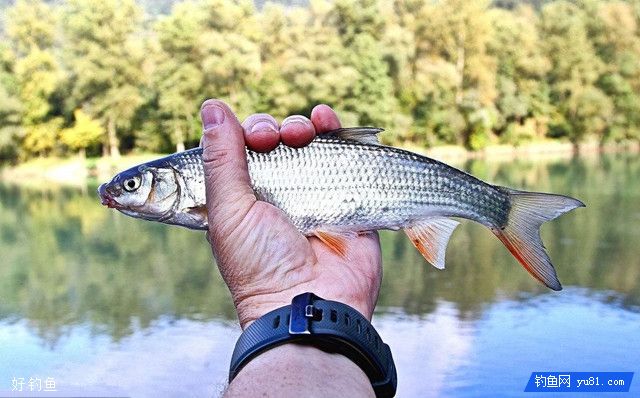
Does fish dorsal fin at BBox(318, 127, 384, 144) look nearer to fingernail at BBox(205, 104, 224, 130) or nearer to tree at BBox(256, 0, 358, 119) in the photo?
fingernail at BBox(205, 104, 224, 130)

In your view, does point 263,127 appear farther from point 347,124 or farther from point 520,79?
point 520,79

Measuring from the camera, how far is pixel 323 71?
43.4 meters

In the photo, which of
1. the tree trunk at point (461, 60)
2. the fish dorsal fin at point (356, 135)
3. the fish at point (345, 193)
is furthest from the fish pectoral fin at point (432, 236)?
the tree trunk at point (461, 60)

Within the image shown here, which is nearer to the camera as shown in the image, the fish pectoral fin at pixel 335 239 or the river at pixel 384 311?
the fish pectoral fin at pixel 335 239

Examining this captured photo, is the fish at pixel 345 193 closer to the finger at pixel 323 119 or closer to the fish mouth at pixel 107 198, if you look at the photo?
the fish mouth at pixel 107 198

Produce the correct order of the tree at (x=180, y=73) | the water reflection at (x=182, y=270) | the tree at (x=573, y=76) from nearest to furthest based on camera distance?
the water reflection at (x=182, y=270) → the tree at (x=180, y=73) → the tree at (x=573, y=76)

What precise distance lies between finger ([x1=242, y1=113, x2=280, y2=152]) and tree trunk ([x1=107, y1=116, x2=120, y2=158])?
4382 centimetres

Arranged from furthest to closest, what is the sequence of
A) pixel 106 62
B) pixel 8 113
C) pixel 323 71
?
pixel 106 62, pixel 8 113, pixel 323 71

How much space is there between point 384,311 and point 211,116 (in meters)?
10.9

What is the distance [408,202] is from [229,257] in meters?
0.86

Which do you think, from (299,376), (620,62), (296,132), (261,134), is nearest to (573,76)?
(620,62)

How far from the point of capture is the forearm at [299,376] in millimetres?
2207

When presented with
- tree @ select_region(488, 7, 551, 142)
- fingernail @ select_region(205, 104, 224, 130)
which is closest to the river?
fingernail @ select_region(205, 104, 224, 130)

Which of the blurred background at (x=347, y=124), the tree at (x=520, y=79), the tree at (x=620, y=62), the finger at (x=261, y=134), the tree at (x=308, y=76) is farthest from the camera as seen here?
the tree at (x=620, y=62)
